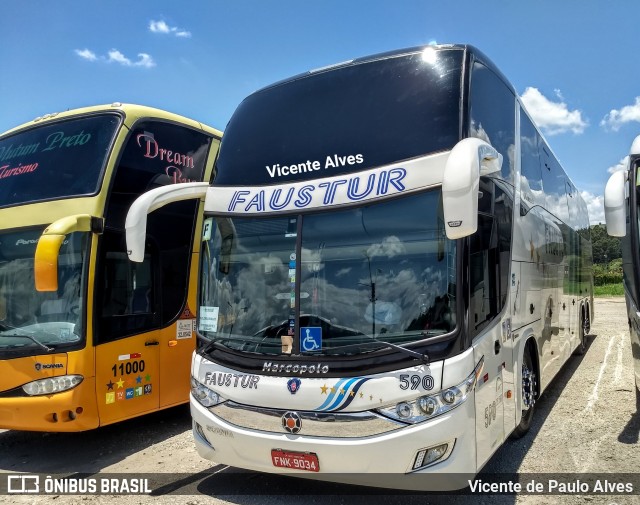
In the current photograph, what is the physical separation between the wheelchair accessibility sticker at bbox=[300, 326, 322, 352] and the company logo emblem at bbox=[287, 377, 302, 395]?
0.81 feet

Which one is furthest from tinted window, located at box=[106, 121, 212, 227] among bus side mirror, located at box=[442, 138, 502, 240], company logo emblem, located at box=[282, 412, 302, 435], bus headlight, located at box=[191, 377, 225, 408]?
bus side mirror, located at box=[442, 138, 502, 240]

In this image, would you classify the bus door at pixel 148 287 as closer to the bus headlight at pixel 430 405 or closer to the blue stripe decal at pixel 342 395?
the blue stripe decal at pixel 342 395

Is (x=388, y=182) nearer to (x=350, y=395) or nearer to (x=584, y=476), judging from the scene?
(x=350, y=395)

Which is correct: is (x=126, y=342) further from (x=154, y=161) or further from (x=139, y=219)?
(x=154, y=161)

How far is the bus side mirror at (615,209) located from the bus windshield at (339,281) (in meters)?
2.01

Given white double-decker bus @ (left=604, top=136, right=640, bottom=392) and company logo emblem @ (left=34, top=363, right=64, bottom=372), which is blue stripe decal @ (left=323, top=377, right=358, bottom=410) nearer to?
white double-decker bus @ (left=604, top=136, right=640, bottom=392)

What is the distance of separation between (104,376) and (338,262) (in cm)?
335

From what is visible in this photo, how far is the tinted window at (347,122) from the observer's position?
171 inches

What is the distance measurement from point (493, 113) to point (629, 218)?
188 cm

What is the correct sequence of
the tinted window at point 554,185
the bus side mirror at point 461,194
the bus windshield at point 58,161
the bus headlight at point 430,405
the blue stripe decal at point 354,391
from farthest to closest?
the tinted window at point 554,185 → the bus windshield at point 58,161 → the blue stripe decal at point 354,391 → the bus headlight at point 430,405 → the bus side mirror at point 461,194

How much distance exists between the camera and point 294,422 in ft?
13.5

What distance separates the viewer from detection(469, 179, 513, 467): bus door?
4.12 m

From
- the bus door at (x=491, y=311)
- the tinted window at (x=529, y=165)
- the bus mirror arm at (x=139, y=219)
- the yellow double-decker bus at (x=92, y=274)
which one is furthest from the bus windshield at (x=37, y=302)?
the tinted window at (x=529, y=165)

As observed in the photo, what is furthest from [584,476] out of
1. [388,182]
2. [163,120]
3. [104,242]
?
[163,120]
